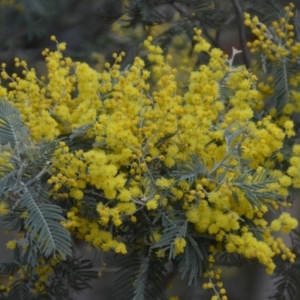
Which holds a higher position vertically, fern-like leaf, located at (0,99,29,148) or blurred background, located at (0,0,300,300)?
fern-like leaf, located at (0,99,29,148)

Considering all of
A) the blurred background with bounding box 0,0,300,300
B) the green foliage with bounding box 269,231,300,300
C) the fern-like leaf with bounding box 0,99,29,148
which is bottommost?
the green foliage with bounding box 269,231,300,300

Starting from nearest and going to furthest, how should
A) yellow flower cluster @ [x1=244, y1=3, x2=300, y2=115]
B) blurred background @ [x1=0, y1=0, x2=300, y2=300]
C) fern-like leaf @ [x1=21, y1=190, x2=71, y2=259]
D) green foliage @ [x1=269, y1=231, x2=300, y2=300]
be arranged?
fern-like leaf @ [x1=21, y1=190, x2=71, y2=259] < yellow flower cluster @ [x1=244, y1=3, x2=300, y2=115] < green foliage @ [x1=269, y1=231, x2=300, y2=300] < blurred background @ [x1=0, y1=0, x2=300, y2=300]

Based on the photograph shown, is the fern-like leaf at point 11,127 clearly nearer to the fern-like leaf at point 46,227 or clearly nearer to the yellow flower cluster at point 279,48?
the fern-like leaf at point 46,227

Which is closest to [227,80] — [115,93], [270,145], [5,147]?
[270,145]

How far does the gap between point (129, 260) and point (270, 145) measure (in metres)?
0.42

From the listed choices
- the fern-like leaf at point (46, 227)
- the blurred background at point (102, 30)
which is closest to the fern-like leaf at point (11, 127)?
the fern-like leaf at point (46, 227)

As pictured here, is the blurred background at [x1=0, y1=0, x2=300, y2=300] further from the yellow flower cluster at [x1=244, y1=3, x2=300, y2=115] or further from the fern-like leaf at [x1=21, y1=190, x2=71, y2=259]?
the fern-like leaf at [x1=21, y1=190, x2=71, y2=259]

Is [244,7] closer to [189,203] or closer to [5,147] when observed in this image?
[189,203]

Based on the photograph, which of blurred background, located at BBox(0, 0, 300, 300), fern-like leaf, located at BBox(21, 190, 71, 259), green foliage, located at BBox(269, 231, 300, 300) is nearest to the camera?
fern-like leaf, located at BBox(21, 190, 71, 259)

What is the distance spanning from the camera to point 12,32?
2.13 m

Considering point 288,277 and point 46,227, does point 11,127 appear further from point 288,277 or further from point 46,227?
point 288,277

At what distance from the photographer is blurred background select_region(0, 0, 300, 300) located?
2.09 meters

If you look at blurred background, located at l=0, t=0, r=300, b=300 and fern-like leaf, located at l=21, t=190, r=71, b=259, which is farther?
blurred background, located at l=0, t=0, r=300, b=300

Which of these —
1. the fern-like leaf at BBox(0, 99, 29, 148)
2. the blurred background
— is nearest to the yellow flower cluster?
the blurred background
